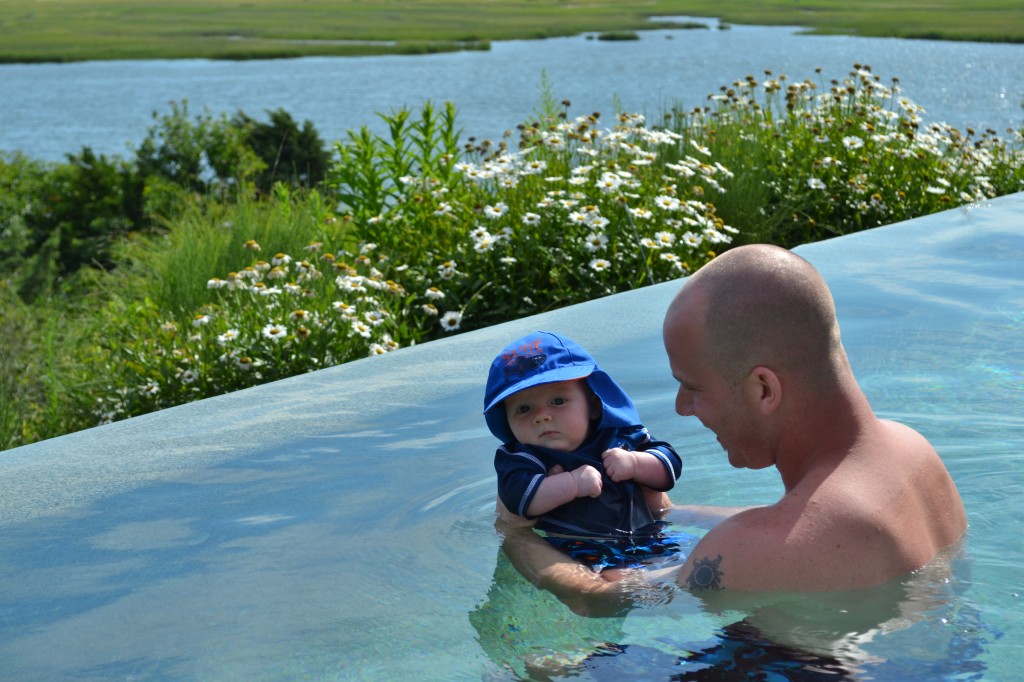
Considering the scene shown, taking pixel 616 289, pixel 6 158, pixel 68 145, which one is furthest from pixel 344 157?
pixel 68 145

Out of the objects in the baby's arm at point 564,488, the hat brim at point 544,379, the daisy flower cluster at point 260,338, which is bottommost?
the daisy flower cluster at point 260,338

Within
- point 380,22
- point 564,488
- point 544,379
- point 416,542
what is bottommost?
point 416,542

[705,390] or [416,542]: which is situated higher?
[705,390]

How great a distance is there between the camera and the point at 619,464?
3307 mm

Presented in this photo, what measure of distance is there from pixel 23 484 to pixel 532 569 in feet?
6.06

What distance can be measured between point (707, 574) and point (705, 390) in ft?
1.34

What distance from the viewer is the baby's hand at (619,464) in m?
3.31

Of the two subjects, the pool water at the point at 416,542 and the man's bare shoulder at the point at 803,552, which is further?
the pool water at the point at 416,542

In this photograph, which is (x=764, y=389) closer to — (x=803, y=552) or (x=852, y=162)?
(x=803, y=552)

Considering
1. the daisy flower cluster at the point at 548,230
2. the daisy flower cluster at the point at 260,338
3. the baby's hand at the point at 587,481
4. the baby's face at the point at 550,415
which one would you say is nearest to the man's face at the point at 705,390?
the baby's hand at the point at 587,481

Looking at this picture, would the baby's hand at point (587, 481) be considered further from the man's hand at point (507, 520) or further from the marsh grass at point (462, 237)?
the marsh grass at point (462, 237)

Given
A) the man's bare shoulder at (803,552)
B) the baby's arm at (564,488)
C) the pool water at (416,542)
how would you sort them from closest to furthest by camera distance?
the man's bare shoulder at (803,552) → the pool water at (416,542) → the baby's arm at (564,488)

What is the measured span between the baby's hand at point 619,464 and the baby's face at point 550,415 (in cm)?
13

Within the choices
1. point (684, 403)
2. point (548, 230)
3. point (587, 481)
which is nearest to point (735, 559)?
point (684, 403)
